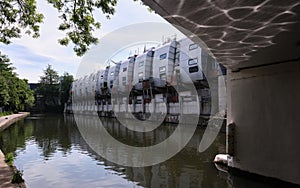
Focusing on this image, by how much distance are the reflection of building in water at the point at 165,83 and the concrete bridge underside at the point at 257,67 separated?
11.0m

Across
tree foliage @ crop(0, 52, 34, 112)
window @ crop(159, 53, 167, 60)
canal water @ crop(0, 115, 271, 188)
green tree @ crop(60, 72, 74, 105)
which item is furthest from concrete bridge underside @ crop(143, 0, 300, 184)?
green tree @ crop(60, 72, 74, 105)

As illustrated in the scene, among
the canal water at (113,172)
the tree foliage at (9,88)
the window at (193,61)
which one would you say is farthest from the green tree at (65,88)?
the canal water at (113,172)

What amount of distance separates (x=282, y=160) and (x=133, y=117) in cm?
2538

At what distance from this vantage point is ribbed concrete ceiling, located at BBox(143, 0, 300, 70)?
9.20 ft

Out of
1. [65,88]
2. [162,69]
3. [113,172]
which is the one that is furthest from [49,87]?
[113,172]

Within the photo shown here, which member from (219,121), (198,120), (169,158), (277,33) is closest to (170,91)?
(198,120)

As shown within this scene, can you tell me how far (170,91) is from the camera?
83.0 ft

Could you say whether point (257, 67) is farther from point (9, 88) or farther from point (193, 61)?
point (9, 88)

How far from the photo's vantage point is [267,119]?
5.95 meters

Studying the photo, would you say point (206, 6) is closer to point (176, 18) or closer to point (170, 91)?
point (176, 18)

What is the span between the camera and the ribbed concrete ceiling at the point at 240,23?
9.20ft

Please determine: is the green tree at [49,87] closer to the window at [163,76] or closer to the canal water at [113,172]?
the window at [163,76]

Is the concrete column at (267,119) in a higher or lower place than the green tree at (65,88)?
lower

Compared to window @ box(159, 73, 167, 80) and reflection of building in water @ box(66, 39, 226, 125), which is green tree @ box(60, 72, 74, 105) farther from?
window @ box(159, 73, 167, 80)
